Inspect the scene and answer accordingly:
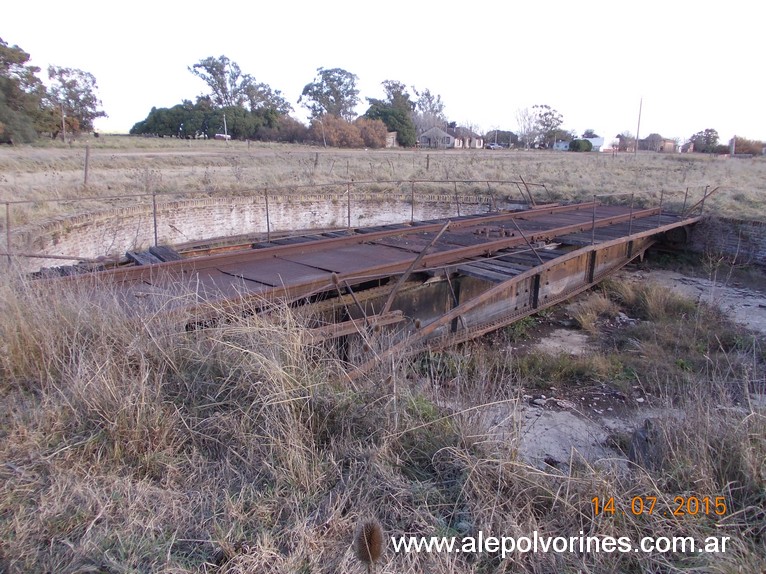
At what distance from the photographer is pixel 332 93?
273 feet

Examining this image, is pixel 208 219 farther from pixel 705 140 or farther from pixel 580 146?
pixel 705 140

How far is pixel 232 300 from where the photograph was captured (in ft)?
15.7

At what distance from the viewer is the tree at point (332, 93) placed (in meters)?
82.6

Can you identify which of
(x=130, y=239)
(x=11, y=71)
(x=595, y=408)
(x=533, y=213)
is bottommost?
(x=595, y=408)

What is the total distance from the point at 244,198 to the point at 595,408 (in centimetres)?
1301

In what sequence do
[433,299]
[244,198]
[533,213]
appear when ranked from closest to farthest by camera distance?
1. [433,299]
2. [533,213]
3. [244,198]

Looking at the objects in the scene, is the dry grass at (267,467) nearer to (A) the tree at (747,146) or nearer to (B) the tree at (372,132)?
(B) the tree at (372,132)

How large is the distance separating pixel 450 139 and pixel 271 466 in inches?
3359

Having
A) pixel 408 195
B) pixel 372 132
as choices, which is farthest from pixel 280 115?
pixel 408 195

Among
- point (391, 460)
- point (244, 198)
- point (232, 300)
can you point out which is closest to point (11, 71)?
point (244, 198)

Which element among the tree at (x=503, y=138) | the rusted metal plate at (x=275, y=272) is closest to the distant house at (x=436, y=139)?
the tree at (x=503, y=138)

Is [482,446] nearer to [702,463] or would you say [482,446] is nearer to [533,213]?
[702,463]
